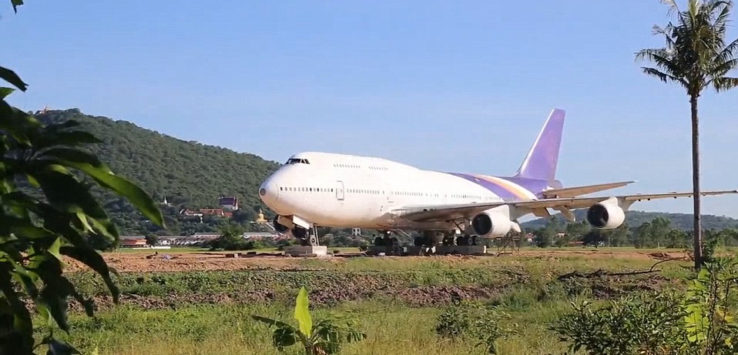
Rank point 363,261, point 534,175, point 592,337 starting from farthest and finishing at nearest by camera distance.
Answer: point 534,175, point 363,261, point 592,337

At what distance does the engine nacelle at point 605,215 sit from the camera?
3553 cm

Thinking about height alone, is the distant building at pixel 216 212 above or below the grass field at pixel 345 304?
above

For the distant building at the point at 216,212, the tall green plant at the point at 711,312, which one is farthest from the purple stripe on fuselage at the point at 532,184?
the distant building at the point at 216,212

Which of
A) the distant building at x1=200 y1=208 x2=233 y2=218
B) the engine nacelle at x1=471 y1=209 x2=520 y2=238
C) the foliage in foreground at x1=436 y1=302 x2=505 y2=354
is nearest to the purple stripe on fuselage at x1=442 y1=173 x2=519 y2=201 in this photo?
the engine nacelle at x1=471 y1=209 x2=520 y2=238

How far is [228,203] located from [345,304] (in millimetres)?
97586

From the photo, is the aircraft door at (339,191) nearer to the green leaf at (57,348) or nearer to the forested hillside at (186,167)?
the green leaf at (57,348)

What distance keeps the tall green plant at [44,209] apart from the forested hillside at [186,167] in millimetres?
101863

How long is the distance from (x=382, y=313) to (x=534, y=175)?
36.6m

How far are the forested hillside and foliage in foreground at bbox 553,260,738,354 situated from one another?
323 feet

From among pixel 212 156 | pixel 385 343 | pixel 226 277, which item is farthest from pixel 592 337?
pixel 212 156

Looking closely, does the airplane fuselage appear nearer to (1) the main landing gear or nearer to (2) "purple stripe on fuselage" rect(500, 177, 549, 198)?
(1) the main landing gear

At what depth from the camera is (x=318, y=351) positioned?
4.64 m

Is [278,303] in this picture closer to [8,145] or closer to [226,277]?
[226,277]

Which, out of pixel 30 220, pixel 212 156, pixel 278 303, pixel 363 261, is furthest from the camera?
pixel 212 156
